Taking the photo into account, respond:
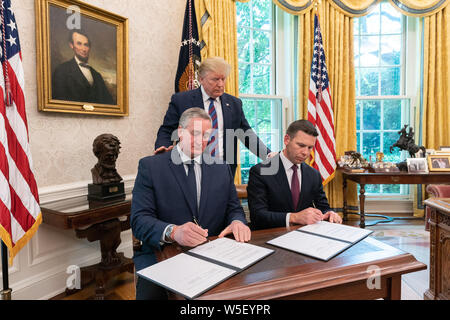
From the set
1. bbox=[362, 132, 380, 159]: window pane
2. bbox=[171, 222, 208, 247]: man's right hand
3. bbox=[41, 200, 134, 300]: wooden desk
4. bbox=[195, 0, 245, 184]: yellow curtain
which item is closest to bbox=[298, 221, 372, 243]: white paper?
bbox=[171, 222, 208, 247]: man's right hand

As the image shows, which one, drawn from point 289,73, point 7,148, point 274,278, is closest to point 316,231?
point 274,278

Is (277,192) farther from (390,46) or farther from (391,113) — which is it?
(390,46)

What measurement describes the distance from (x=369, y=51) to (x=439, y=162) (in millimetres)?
2085

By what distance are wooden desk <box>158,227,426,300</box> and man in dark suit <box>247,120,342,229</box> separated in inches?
30.0

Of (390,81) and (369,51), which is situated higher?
(369,51)

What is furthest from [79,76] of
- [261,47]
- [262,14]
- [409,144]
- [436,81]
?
[436,81]

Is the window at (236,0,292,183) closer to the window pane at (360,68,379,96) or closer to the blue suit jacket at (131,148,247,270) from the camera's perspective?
the window pane at (360,68,379,96)

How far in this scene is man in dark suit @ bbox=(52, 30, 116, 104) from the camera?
2.62 meters

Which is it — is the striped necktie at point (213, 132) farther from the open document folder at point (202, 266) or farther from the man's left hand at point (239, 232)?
the open document folder at point (202, 266)

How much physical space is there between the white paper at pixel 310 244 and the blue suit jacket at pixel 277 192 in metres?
0.55

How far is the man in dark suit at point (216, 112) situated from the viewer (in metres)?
2.29

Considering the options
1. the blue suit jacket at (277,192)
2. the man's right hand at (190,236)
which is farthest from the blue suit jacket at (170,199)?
the blue suit jacket at (277,192)

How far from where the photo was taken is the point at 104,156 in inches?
103

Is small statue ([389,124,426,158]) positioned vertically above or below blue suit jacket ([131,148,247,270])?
above
